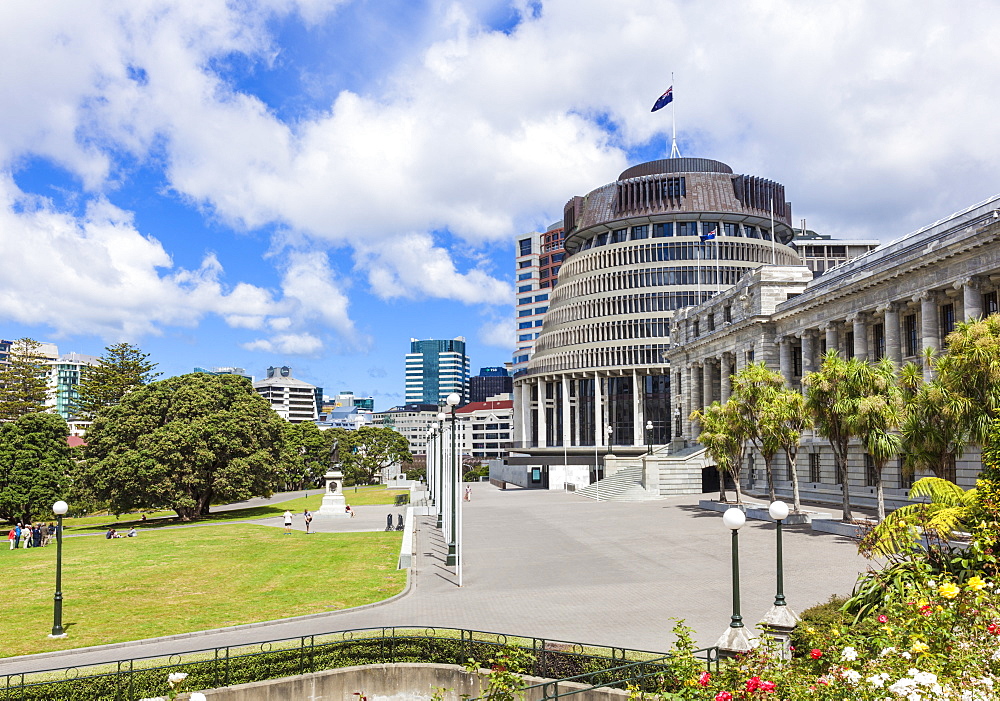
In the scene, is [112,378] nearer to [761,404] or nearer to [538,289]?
[761,404]

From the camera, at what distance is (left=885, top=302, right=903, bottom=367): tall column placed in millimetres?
48438

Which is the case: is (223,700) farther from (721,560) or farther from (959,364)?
(959,364)

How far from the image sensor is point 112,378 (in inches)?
3947

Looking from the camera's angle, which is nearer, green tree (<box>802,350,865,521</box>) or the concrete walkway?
the concrete walkway

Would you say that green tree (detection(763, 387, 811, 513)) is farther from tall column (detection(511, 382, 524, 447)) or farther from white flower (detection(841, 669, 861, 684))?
tall column (detection(511, 382, 524, 447))

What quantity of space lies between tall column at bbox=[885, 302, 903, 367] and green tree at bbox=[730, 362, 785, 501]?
771cm

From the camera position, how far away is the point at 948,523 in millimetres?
15781

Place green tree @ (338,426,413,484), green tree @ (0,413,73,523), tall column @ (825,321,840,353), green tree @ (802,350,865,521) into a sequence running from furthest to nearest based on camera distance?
green tree @ (338,426,413,484), green tree @ (0,413,73,523), tall column @ (825,321,840,353), green tree @ (802,350,865,521)

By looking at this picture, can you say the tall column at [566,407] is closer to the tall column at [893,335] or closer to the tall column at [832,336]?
the tall column at [832,336]

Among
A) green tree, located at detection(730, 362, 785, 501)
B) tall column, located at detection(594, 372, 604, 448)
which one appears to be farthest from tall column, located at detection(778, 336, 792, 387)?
tall column, located at detection(594, 372, 604, 448)

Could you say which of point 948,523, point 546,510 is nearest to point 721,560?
point 948,523

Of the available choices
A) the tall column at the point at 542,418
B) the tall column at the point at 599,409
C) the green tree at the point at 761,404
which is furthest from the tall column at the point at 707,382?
the tall column at the point at 542,418

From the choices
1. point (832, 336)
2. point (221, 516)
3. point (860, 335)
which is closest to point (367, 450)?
point (221, 516)

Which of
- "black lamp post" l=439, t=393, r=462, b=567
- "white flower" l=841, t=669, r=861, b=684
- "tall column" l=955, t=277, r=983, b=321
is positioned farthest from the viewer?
"tall column" l=955, t=277, r=983, b=321
